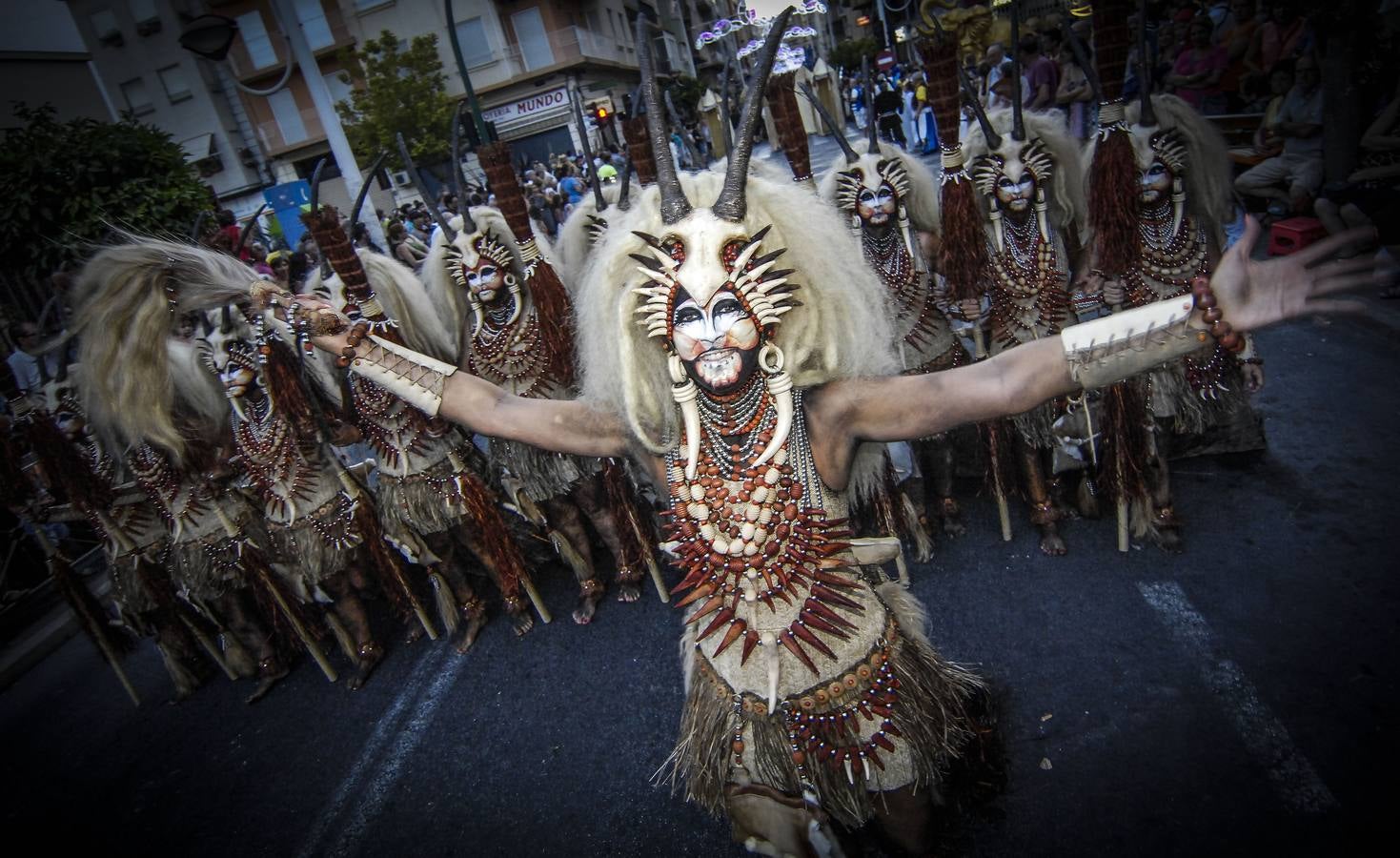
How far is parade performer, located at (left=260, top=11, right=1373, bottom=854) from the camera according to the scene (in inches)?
70.7

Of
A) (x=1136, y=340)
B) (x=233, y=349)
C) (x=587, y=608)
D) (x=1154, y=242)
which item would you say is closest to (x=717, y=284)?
(x=1136, y=340)

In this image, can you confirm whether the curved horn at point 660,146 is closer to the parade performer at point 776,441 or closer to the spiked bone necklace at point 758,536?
the parade performer at point 776,441

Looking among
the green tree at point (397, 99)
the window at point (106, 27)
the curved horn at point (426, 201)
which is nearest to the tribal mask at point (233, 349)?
the curved horn at point (426, 201)

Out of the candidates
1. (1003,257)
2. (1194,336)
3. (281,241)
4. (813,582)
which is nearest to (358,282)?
(813,582)

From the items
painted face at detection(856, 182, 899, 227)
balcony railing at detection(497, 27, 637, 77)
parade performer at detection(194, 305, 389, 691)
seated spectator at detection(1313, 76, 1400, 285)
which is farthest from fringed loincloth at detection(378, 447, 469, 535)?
balcony railing at detection(497, 27, 637, 77)

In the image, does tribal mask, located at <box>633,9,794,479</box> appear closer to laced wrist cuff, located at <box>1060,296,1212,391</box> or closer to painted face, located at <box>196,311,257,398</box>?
laced wrist cuff, located at <box>1060,296,1212,391</box>

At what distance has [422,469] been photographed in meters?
4.06

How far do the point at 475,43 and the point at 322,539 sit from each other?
1020 inches

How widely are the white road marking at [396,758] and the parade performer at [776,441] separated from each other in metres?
2.08

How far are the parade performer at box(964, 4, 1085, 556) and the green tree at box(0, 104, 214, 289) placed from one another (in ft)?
18.4

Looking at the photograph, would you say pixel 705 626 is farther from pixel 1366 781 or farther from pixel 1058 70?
pixel 1058 70

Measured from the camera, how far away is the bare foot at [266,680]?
→ 177 inches

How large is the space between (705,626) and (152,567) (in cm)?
421

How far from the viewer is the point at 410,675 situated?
430 centimetres
